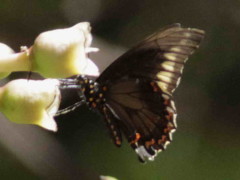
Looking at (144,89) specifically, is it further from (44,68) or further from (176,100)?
(176,100)

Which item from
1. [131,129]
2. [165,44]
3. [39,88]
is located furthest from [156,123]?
[39,88]

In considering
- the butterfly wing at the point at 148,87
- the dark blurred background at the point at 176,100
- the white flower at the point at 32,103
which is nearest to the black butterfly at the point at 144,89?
the butterfly wing at the point at 148,87

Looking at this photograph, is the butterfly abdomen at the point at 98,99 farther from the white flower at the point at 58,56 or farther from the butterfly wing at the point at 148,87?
the white flower at the point at 58,56

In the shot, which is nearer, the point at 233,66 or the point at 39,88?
the point at 39,88

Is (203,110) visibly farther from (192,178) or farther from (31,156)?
(31,156)

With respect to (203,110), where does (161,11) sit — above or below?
above

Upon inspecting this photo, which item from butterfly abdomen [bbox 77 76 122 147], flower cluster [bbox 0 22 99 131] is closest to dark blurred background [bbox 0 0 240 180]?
butterfly abdomen [bbox 77 76 122 147]
